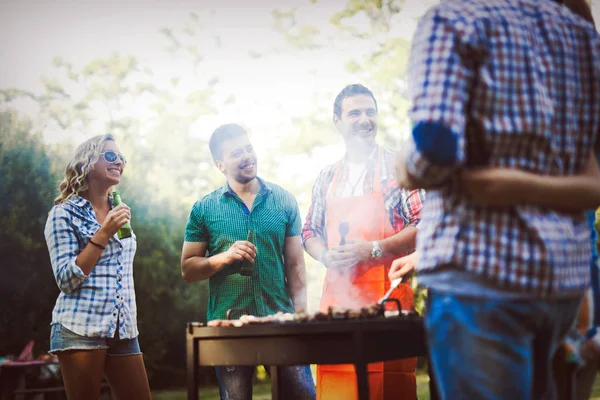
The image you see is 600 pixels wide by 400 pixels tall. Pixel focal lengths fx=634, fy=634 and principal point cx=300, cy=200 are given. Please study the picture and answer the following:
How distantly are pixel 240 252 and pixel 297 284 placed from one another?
1.41 ft

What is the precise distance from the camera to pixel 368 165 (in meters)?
3.27

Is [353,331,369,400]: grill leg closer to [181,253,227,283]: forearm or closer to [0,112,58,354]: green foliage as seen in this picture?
[181,253,227,283]: forearm

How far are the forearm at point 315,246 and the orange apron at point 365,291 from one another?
6cm

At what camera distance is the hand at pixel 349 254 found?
3.01 m

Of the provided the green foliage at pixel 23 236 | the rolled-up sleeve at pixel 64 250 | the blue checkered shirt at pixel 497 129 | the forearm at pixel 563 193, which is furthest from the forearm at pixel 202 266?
the green foliage at pixel 23 236

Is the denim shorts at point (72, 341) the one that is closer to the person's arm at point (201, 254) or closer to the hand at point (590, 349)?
the person's arm at point (201, 254)

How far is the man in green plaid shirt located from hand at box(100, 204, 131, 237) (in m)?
0.39

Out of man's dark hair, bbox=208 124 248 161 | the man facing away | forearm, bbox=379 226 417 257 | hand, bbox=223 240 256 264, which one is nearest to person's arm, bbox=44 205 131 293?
hand, bbox=223 240 256 264

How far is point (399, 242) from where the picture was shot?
2979 millimetres

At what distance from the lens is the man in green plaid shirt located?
9.81ft

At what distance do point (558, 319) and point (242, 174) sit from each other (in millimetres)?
2203

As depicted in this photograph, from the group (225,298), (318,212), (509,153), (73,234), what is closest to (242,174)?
(318,212)

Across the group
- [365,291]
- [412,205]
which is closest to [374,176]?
[412,205]

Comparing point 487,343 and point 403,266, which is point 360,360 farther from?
point 487,343
